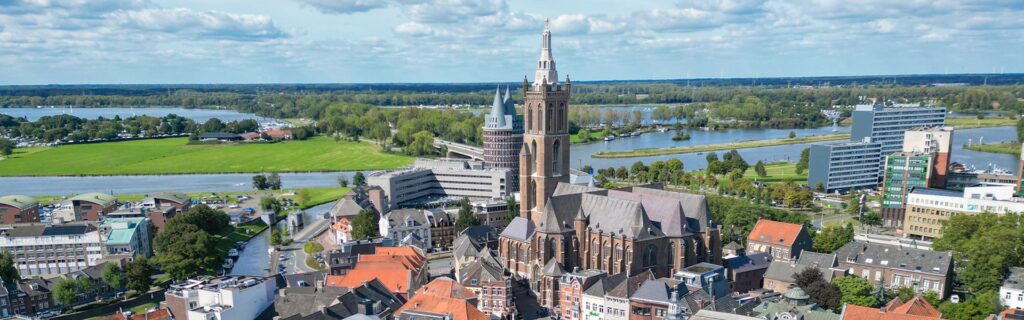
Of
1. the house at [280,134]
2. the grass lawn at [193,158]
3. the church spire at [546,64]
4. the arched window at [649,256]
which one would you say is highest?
the church spire at [546,64]

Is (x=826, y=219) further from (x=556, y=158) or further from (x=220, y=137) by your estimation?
(x=220, y=137)

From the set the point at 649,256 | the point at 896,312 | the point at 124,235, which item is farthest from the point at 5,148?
the point at 896,312

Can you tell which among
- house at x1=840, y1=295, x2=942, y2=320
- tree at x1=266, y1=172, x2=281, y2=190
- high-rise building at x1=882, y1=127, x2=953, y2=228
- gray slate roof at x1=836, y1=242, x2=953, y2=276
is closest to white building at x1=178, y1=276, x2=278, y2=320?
house at x1=840, y1=295, x2=942, y2=320

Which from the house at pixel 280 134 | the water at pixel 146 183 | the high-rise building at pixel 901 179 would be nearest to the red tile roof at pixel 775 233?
the high-rise building at pixel 901 179

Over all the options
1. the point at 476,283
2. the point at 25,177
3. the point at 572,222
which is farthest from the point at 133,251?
the point at 25,177

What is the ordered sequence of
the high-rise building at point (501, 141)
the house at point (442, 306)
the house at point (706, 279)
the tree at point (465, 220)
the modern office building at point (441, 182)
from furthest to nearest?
1. the high-rise building at point (501, 141)
2. the modern office building at point (441, 182)
3. the tree at point (465, 220)
4. the house at point (706, 279)
5. the house at point (442, 306)

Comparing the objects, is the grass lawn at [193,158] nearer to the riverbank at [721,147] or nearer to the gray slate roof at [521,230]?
the riverbank at [721,147]
